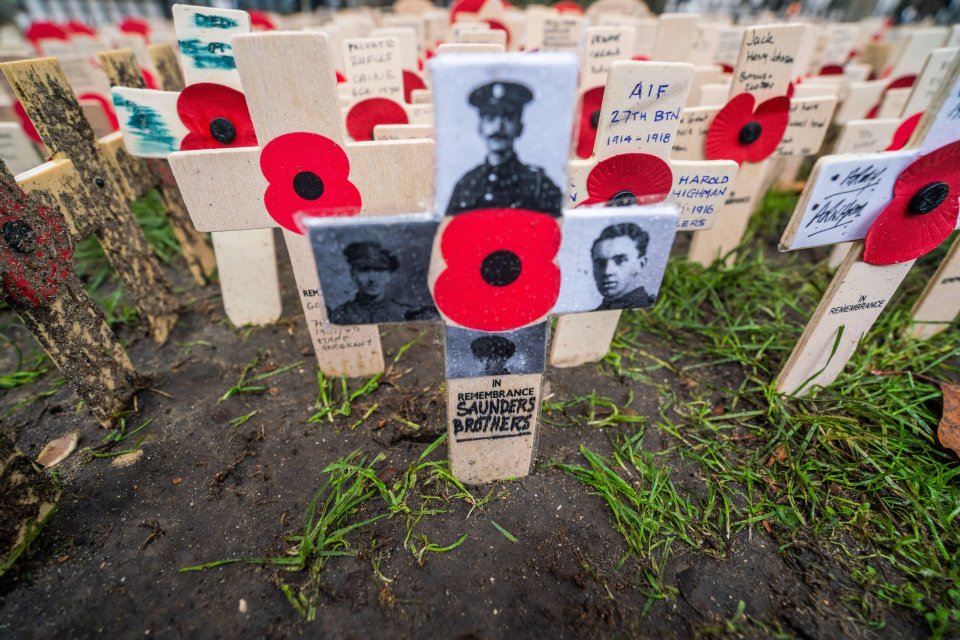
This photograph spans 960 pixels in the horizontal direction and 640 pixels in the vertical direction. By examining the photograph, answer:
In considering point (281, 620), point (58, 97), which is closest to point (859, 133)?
point (281, 620)

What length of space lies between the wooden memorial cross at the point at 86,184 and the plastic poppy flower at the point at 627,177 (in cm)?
202

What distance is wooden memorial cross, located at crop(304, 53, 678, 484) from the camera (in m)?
0.96

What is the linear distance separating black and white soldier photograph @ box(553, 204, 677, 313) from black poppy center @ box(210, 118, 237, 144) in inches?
61.4

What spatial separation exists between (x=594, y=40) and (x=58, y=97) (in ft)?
8.62

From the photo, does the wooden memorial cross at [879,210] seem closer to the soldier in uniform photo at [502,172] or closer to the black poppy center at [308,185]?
the soldier in uniform photo at [502,172]

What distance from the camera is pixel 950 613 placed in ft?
4.38

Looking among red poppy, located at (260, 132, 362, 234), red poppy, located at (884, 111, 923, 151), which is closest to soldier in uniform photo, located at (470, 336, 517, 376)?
red poppy, located at (260, 132, 362, 234)

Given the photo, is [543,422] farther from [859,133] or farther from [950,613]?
[859,133]

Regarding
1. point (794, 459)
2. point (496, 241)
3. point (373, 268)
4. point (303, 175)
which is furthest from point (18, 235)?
point (794, 459)

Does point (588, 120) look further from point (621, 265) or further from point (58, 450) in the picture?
point (58, 450)

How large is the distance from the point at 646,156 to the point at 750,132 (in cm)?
97

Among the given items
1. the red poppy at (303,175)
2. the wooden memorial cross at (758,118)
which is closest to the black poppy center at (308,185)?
the red poppy at (303,175)

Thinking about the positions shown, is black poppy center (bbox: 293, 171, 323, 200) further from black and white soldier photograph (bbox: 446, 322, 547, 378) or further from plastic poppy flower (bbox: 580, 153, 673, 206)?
plastic poppy flower (bbox: 580, 153, 673, 206)

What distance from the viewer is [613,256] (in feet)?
3.99
